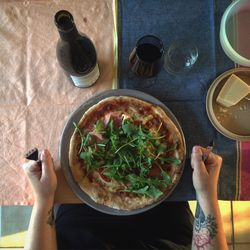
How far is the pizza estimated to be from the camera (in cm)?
78

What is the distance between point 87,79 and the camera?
81 centimetres

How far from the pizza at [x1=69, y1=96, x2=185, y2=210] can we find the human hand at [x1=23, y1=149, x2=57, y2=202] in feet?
0.15

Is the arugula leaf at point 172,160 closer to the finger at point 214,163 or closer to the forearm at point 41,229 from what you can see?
the finger at point 214,163

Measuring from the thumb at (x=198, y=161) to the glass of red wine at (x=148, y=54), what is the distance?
197mm

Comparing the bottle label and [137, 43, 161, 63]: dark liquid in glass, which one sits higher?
[137, 43, 161, 63]: dark liquid in glass

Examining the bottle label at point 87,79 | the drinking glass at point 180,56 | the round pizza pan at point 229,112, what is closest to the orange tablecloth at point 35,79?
the bottle label at point 87,79

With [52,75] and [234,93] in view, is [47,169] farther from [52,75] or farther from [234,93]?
[234,93]

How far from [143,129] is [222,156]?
0.19 metres

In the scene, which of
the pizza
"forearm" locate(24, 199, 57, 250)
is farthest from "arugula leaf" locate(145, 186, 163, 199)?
"forearm" locate(24, 199, 57, 250)

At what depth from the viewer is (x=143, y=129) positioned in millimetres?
799

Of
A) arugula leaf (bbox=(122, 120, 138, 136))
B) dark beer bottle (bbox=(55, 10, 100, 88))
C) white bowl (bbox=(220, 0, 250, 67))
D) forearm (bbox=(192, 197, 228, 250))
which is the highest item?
white bowl (bbox=(220, 0, 250, 67))

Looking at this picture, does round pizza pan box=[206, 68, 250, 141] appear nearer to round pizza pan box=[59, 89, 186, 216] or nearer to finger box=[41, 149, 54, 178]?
round pizza pan box=[59, 89, 186, 216]

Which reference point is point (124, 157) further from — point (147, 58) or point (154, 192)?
point (147, 58)

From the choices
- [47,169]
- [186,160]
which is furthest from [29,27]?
[186,160]
